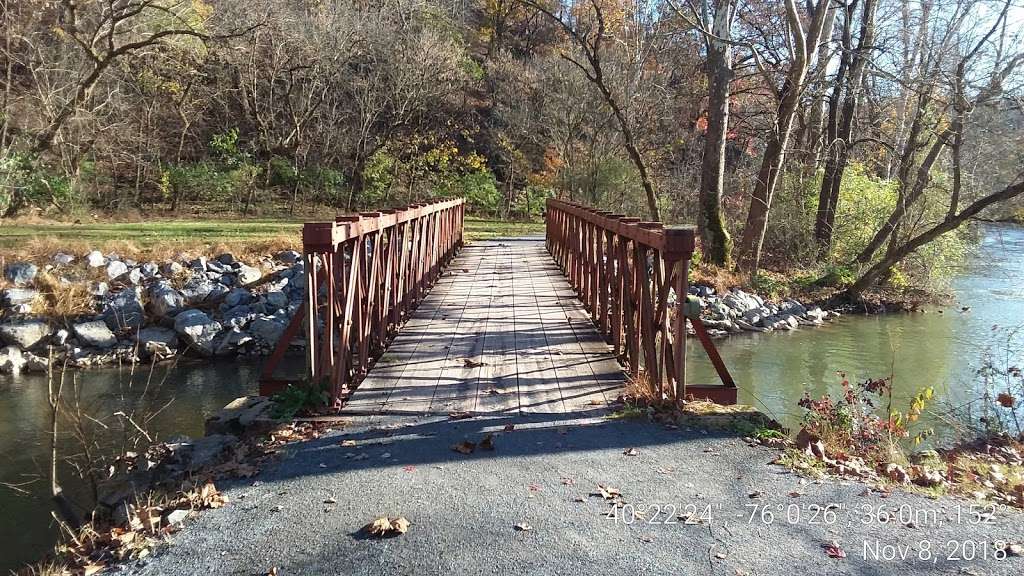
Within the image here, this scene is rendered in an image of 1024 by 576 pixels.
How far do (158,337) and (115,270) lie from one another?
2.26m

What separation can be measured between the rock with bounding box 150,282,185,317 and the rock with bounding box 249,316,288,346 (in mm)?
1483

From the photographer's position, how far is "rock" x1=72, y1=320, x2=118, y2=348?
12.1 meters

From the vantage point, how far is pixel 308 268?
4863mm

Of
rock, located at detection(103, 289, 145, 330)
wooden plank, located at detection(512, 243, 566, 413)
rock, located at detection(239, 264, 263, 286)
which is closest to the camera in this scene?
wooden plank, located at detection(512, 243, 566, 413)

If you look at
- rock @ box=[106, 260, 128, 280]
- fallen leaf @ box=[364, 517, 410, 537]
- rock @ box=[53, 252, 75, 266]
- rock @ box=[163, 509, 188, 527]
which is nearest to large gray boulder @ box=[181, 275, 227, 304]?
rock @ box=[106, 260, 128, 280]

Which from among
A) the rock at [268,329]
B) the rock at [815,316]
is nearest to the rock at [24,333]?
the rock at [268,329]

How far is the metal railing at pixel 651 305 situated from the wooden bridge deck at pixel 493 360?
0.82 feet

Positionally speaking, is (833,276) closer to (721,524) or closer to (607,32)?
(607,32)

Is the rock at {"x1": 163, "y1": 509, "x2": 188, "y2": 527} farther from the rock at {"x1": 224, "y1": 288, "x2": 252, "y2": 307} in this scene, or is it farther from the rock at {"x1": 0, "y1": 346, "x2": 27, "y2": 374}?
the rock at {"x1": 224, "y1": 288, "x2": 252, "y2": 307}

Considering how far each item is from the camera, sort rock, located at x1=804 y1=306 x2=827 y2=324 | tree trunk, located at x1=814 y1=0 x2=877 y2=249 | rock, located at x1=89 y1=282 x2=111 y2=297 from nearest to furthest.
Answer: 1. rock, located at x1=89 y1=282 x2=111 y2=297
2. rock, located at x1=804 y1=306 x2=827 y2=324
3. tree trunk, located at x1=814 y1=0 x2=877 y2=249

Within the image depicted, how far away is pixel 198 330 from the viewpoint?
40.9ft

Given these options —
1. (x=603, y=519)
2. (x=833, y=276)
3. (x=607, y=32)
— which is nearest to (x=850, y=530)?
(x=603, y=519)

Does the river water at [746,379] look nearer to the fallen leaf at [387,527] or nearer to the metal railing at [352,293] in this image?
the metal railing at [352,293]

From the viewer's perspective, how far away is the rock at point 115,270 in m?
13.9
